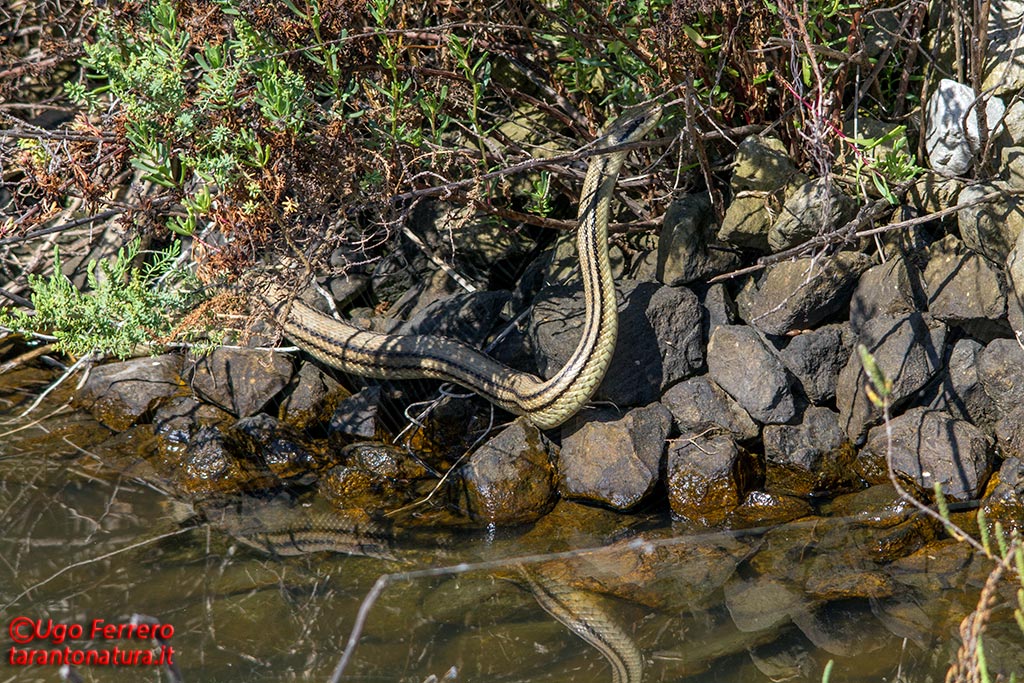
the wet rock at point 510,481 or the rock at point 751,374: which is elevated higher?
the rock at point 751,374

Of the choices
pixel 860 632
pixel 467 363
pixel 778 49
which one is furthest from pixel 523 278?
pixel 860 632

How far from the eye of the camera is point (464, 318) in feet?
19.7

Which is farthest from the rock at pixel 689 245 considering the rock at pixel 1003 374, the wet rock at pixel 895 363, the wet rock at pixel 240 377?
the wet rock at pixel 240 377

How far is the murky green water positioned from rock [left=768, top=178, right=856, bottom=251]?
1.54 metres

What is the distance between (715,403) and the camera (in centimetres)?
524

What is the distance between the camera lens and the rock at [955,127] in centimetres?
493

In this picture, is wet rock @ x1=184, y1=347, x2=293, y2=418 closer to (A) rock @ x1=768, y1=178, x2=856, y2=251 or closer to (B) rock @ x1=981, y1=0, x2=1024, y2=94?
(A) rock @ x1=768, y1=178, x2=856, y2=251

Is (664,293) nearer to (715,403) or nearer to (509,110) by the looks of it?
(715,403)

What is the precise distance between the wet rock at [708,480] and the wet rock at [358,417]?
1.86m

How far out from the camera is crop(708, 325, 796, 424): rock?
16.8ft

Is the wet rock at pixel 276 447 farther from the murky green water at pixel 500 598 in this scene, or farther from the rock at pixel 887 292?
the rock at pixel 887 292

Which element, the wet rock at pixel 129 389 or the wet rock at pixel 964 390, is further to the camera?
the wet rock at pixel 129 389

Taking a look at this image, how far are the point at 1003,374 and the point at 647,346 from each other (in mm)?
1813

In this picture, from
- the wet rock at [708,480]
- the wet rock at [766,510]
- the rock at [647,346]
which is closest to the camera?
the wet rock at [766,510]
